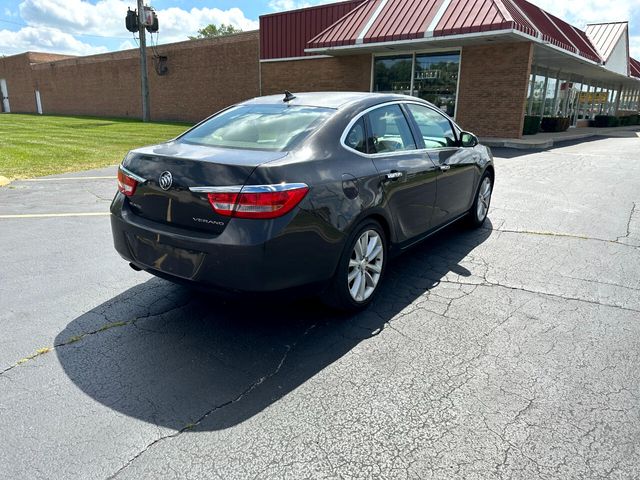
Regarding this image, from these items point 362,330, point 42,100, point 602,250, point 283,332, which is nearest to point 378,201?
point 362,330

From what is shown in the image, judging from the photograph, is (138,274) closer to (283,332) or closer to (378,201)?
(283,332)

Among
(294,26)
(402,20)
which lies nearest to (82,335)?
(402,20)

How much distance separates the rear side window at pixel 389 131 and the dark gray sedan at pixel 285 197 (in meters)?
0.01

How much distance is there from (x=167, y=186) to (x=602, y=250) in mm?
4744

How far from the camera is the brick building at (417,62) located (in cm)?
1579

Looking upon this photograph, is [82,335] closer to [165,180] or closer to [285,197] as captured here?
[165,180]

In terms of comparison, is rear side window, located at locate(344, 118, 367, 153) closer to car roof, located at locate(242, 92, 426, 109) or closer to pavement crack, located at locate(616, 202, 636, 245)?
car roof, located at locate(242, 92, 426, 109)

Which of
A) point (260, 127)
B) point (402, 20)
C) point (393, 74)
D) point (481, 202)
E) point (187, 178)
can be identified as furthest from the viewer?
point (393, 74)

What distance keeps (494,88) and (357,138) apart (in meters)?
15.1

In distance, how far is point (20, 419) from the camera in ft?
7.97

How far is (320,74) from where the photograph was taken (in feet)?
71.1

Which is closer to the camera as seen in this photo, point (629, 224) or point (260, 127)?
point (260, 127)

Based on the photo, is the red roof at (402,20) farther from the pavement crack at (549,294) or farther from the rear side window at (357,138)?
the rear side window at (357,138)

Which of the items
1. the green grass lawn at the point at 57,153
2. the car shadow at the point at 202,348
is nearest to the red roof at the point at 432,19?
the green grass lawn at the point at 57,153
